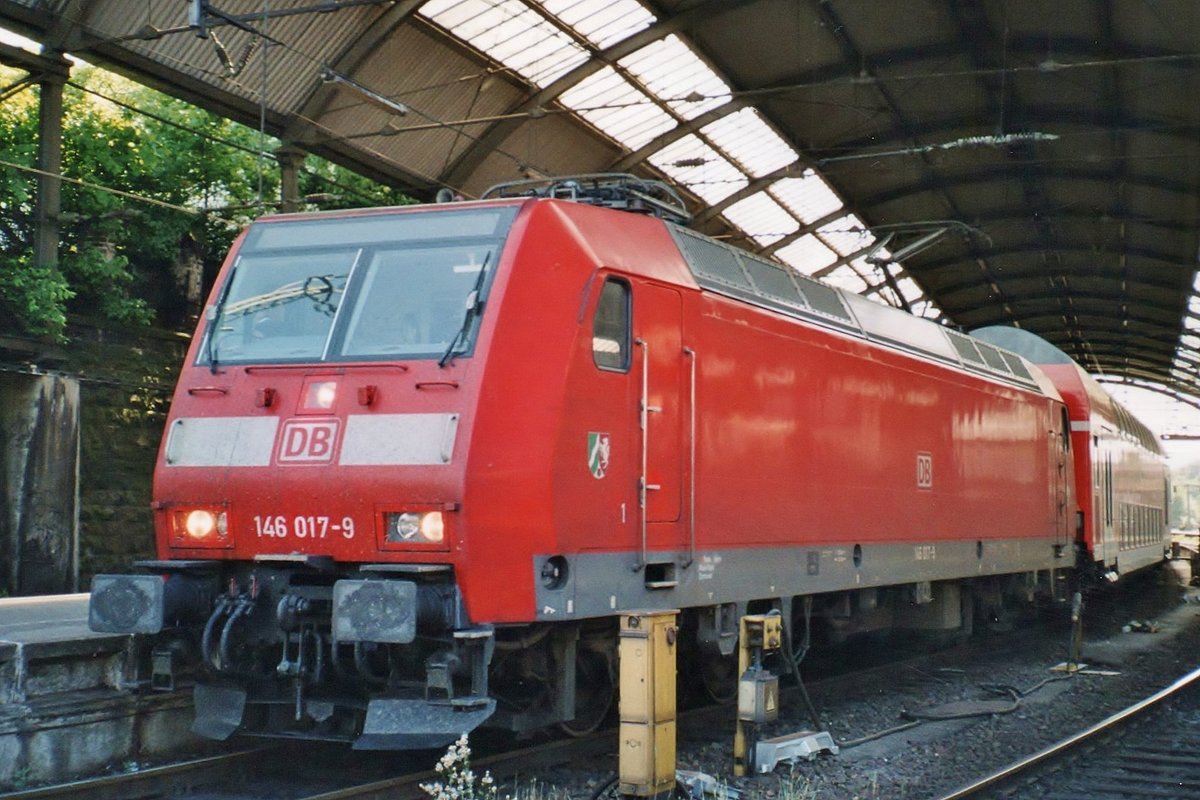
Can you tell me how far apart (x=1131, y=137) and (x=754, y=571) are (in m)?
19.1

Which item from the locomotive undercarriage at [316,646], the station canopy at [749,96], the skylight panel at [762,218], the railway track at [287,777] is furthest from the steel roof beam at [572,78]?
the locomotive undercarriage at [316,646]

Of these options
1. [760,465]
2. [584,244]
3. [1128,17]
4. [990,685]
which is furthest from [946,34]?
[584,244]

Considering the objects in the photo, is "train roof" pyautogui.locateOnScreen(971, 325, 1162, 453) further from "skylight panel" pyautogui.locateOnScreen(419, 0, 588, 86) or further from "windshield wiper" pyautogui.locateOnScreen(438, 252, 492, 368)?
"windshield wiper" pyautogui.locateOnScreen(438, 252, 492, 368)

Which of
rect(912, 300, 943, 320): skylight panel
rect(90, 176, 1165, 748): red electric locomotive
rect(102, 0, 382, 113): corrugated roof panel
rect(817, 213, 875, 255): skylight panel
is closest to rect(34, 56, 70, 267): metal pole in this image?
rect(102, 0, 382, 113): corrugated roof panel

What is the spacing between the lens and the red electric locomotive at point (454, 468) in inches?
295

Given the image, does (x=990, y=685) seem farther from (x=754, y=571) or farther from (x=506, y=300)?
(x=506, y=300)

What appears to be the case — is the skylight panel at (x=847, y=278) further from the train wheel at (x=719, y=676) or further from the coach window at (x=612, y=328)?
the coach window at (x=612, y=328)

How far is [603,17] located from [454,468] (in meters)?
14.6

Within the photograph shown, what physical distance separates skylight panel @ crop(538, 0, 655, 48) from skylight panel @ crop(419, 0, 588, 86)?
0.27 m

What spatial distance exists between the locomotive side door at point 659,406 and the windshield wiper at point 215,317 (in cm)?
280

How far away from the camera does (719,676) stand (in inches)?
429

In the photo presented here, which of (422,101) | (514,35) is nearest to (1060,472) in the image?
(514,35)

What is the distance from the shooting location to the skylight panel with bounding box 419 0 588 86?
758 inches

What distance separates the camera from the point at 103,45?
1595cm
